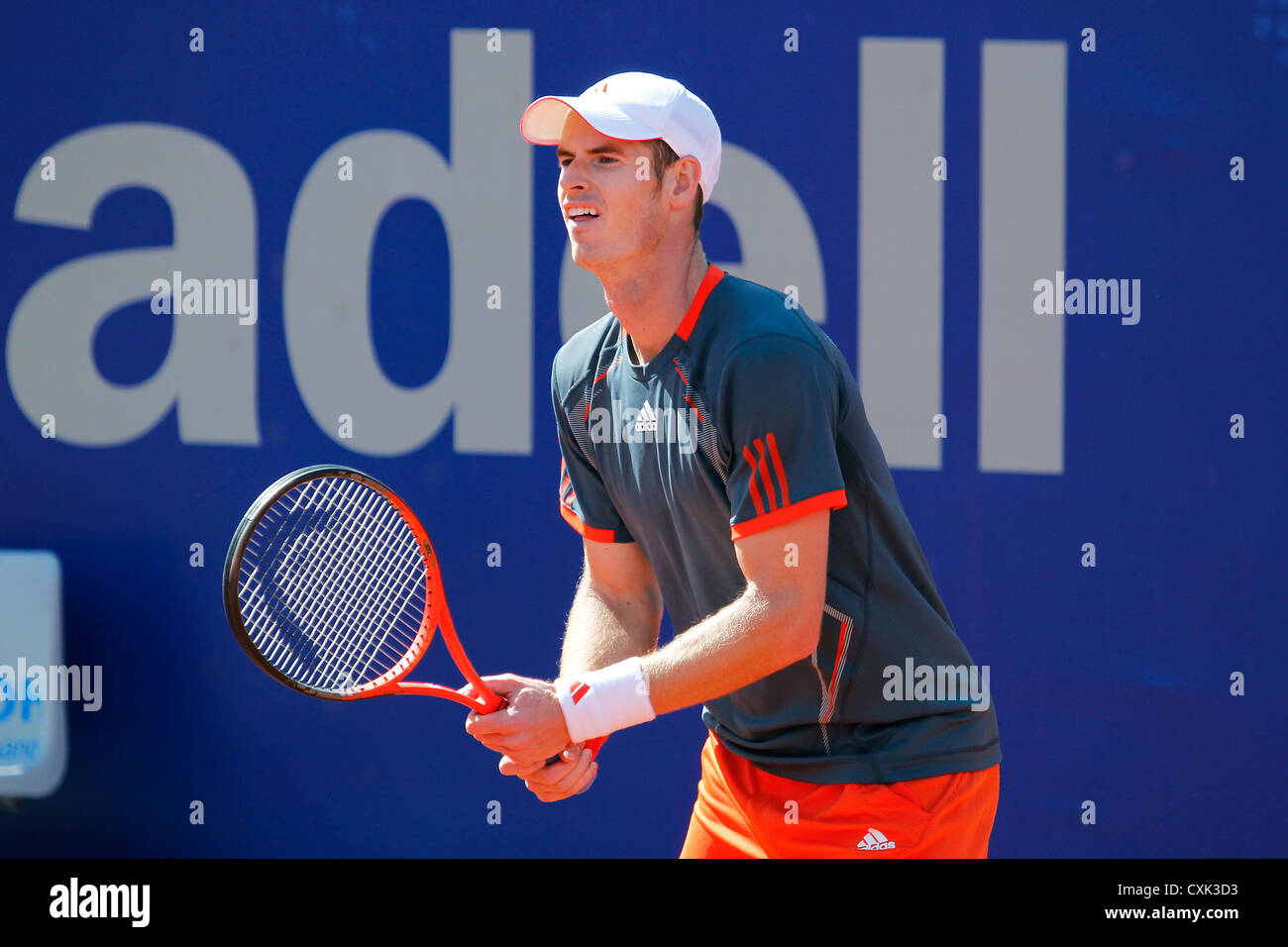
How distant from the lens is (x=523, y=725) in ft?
6.79

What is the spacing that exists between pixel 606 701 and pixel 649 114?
93 centimetres

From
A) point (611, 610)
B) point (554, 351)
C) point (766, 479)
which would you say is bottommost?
point (611, 610)

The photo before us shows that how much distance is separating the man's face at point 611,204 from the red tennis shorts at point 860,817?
0.91 meters

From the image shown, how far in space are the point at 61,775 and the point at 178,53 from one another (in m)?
1.96

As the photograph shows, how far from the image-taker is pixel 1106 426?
325 centimetres

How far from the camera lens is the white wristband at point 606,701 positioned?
207cm

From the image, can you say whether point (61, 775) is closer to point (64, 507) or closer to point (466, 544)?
point (64, 507)

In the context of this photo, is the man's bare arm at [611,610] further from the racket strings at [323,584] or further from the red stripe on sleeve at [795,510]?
the red stripe on sleeve at [795,510]

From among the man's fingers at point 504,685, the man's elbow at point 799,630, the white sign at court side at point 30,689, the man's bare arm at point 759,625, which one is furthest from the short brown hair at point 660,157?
the white sign at court side at point 30,689

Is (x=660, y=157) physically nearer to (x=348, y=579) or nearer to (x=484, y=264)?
(x=348, y=579)

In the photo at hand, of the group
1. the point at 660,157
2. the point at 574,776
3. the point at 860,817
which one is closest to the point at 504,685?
the point at 574,776

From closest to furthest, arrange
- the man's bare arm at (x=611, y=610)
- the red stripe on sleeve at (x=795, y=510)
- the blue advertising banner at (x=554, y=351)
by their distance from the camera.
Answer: the red stripe on sleeve at (x=795, y=510) < the man's bare arm at (x=611, y=610) < the blue advertising banner at (x=554, y=351)

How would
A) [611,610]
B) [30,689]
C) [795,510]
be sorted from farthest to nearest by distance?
[30,689] < [611,610] < [795,510]
